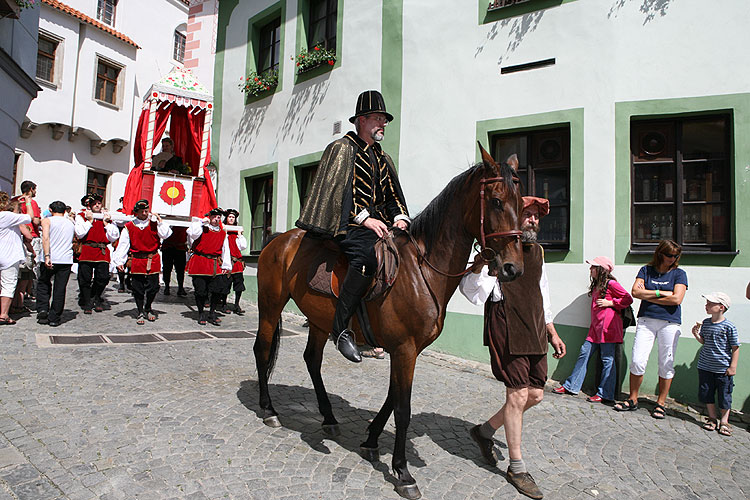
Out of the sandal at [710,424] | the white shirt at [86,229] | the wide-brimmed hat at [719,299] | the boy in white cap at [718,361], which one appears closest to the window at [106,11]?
the white shirt at [86,229]

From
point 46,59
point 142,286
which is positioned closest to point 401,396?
point 142,286

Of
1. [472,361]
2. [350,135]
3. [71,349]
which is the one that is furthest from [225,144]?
[350,135]

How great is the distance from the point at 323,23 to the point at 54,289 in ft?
23.7

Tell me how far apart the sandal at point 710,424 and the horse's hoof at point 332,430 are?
3.90 metres

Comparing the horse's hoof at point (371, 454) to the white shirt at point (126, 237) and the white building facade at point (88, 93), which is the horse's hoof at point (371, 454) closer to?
the white shirt at point (126, 237)

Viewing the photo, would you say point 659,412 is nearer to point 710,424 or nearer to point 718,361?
point 710,424

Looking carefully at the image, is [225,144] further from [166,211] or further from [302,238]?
[302,238]

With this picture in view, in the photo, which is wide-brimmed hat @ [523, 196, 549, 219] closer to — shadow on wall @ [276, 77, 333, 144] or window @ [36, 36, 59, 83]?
shadow on wall @ [276, 77, 333, 144]

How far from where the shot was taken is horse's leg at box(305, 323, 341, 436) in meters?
4.04

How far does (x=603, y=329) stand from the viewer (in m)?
5.80

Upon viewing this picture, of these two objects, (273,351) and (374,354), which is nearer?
(273,351)

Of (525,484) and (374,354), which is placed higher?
(374,354)

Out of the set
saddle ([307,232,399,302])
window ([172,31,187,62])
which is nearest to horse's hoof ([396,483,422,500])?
saddle ([307,232,399,302])

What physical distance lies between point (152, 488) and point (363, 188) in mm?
2386
